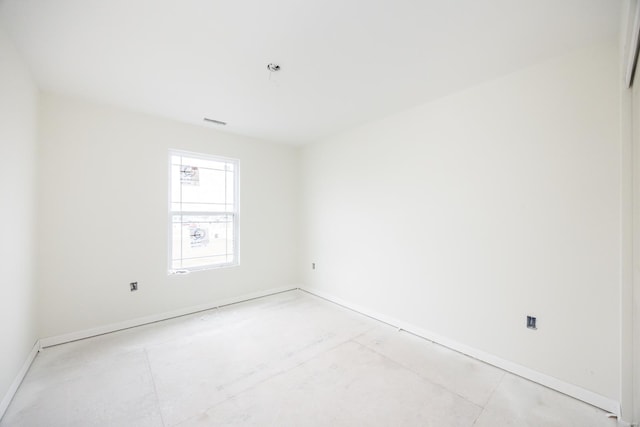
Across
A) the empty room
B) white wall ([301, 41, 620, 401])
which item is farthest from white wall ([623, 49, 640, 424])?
white wall ([301, 41, 620, 401])

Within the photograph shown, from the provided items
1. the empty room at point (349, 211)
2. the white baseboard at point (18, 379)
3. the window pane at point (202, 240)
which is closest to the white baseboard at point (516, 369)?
the empty room at point (349, 211)

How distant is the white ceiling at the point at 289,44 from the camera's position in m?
1.56

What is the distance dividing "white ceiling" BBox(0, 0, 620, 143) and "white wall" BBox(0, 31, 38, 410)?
0.83 feet

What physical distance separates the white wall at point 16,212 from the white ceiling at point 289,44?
0.25m

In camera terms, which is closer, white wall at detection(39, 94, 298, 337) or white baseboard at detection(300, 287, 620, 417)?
white baseboard at detection(300, 287, 620, 417)

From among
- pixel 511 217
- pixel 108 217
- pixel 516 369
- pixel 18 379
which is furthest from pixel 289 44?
pixel 18 379

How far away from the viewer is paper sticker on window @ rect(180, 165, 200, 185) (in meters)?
3.56

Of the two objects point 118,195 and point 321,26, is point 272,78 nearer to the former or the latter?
point 321,26

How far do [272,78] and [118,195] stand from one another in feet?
7.31

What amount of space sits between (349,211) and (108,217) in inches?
114

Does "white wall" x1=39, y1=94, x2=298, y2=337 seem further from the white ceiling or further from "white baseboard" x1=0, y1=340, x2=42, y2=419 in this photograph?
the white ceiling

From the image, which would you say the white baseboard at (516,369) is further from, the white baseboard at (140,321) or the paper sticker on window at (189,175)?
the paper sticker on window at (189,175)

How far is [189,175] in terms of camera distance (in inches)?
142

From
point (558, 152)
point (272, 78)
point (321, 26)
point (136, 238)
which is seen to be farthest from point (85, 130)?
point (558, 152)
